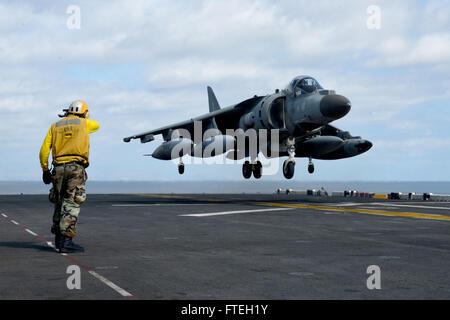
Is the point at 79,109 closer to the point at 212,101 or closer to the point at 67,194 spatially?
the point at 67,194

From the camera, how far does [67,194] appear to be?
944 centimetres

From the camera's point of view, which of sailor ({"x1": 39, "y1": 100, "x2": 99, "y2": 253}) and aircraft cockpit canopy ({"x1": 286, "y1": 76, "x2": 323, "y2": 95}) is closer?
sailor ({"x1": 39, "y1": 100, "x2": 99, "y2": 253})

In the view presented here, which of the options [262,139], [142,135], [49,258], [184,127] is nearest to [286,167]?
[262,139]

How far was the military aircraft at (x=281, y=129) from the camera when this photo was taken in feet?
84.5

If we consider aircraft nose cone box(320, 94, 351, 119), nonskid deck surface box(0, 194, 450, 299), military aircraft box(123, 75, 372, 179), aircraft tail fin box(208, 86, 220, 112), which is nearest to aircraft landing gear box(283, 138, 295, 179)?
military aircraft box(123, 75, 372, 179)

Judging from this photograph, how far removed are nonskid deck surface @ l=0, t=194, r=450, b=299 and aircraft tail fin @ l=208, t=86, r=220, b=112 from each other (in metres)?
27.9

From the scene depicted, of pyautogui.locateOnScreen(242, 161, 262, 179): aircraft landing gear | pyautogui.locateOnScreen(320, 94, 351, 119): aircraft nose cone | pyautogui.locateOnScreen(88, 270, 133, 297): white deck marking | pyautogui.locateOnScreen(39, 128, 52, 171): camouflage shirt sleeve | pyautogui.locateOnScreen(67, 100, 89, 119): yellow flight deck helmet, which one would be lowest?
pyautogui.locateOnScreen(88, 270, 133, 297): white deck marking

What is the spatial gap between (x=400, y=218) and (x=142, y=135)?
23.2 metres

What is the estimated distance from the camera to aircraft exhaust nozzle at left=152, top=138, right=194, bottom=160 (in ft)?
106

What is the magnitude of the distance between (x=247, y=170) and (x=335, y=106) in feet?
34.9

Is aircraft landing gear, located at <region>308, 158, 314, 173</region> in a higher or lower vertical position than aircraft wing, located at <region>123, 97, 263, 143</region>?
lower

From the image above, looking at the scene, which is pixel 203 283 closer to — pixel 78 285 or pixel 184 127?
pixel 78 285

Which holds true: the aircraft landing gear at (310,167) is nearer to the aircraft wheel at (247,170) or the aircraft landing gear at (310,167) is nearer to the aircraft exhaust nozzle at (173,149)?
the aircraft wheel at (247,170)

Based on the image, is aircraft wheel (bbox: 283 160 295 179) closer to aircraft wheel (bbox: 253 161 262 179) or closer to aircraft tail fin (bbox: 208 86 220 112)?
aircraft wheel (bbox: 253 161 262 179)
